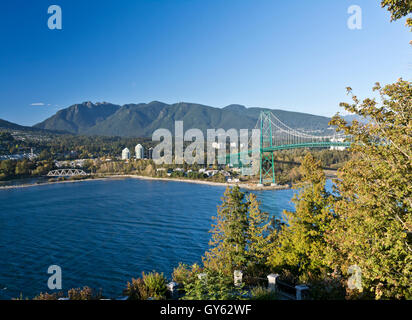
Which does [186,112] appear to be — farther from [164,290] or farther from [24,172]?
[164,290]

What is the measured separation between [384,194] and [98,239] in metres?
11.2

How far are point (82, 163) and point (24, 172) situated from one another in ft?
25.2

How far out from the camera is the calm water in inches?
312

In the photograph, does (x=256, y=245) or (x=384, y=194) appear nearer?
(x=384, y=194)

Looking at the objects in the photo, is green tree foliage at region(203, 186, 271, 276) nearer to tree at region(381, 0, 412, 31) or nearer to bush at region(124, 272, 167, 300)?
bush at region(124, 272, 167, 300)

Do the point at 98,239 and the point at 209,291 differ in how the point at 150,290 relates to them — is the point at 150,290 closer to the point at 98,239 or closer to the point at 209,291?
the point at 209,291

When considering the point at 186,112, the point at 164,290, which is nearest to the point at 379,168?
the point at 164,290

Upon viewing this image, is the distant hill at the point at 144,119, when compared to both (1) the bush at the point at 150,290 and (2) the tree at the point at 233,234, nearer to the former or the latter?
(2) the tree at the point at 233,234

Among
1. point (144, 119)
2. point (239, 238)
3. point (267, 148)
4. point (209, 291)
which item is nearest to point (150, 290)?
point (209, 291)

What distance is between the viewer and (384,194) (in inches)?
83.5

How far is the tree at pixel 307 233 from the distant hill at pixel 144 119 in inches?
4179

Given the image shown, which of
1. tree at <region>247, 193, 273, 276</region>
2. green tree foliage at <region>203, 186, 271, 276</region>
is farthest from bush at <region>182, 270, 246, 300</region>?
green tree foliage at <region>203, 186, 271, 276</region>

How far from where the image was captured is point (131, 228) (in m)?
12.9

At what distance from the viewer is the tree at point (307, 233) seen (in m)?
4.14
